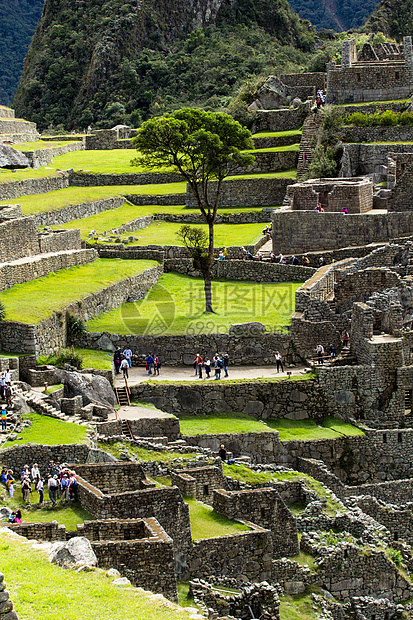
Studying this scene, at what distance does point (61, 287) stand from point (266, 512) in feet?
57.6

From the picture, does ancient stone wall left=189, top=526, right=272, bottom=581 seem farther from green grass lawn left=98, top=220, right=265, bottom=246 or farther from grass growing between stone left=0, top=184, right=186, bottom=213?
grass growing between stone left=0, top=184, right=186, bottom=213

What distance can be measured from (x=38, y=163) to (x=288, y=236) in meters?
25.0

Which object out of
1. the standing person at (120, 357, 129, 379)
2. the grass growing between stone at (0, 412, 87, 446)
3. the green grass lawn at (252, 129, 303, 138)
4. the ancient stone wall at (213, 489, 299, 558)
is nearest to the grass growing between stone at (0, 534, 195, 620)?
the ancient stone wall at (213, 489, 299, 558)

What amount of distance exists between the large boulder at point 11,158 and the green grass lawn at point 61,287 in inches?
709

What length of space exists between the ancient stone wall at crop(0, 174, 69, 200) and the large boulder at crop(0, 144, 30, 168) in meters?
2.70

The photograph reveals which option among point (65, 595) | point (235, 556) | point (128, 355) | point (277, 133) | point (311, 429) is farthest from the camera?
point (277, 133)

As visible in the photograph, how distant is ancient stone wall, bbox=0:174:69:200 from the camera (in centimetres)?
5944

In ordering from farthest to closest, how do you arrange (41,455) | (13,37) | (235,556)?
(13,37) → (41,455) → (235,556)

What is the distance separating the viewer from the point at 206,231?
2208 inches

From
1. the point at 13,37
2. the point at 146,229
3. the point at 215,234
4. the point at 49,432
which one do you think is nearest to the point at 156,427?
the point at 49,432

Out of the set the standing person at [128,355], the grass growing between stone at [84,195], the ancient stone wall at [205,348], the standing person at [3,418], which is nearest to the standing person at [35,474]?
the standing person at [3,418]

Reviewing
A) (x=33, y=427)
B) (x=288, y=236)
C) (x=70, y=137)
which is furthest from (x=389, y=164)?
(x=70, y=137)

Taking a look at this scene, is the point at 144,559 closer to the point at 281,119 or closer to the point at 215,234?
the point at 215,234

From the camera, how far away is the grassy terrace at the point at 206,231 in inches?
2110
